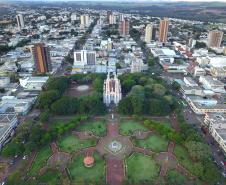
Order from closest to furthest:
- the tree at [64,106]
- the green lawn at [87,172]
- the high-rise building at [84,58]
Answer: the green lawn at [87,172]
the tree at [64,106]
the high-rise building at [84,58]

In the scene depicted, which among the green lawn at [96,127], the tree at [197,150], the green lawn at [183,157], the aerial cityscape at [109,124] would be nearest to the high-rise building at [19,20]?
the aerial cityscape at [109,124]

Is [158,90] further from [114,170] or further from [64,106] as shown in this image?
[114,170]

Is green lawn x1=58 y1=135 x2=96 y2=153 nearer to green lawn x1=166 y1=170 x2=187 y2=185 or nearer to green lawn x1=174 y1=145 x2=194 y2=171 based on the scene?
green lawn x1=166 y1=170 x2=187 y2=185

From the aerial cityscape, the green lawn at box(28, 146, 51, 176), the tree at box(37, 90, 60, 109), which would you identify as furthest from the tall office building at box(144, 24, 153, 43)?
the green lawn at box(28, 146, 51, 176)

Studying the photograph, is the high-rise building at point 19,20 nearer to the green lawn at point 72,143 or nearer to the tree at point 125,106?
the tree at point 125,106

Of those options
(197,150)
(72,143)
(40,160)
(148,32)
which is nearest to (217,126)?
(197,150)

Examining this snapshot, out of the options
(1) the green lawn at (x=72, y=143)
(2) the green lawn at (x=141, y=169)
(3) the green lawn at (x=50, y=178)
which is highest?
(3) the green lawn at (x=50, y=178)

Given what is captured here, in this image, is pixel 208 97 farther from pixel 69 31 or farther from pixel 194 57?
pixel 69 31
